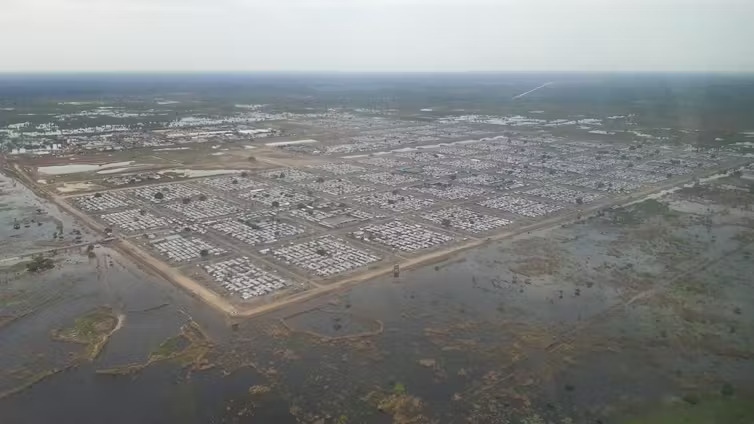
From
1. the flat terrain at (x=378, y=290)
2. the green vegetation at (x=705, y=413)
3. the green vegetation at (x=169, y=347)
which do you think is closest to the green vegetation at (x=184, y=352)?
the green vegetation at (x=169, y=347)

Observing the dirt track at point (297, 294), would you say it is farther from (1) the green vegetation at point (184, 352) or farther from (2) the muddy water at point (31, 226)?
(1) the green vegetation at point (184, 352)

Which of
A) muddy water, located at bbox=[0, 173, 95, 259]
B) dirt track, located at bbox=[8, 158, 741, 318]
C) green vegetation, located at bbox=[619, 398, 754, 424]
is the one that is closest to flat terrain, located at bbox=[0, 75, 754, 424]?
green vegetation, located at bbox=[619, 398, 754, 424]

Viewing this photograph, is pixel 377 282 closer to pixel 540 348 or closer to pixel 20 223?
pixel 540 348

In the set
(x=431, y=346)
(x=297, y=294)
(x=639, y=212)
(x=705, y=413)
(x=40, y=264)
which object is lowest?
(x=705, y=413)

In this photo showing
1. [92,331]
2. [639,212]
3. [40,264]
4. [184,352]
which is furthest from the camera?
[639,212]

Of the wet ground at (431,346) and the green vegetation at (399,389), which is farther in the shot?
the green vegetation at (399,389)

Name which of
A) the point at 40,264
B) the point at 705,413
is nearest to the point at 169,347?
the point at 40,264

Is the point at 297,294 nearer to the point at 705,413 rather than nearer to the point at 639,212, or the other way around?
the point at 705,413
